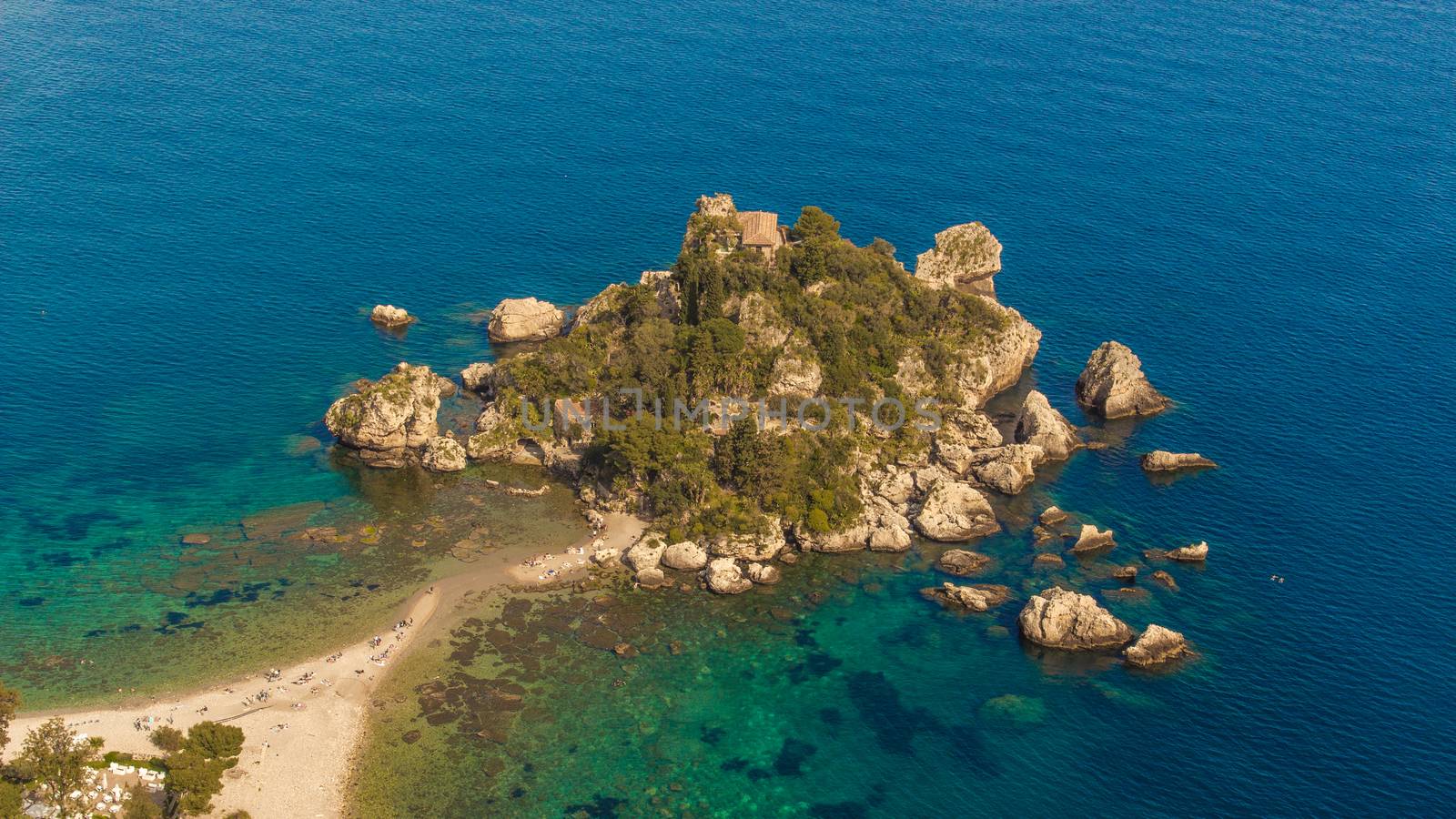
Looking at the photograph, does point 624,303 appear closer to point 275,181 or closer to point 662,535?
point 662,535

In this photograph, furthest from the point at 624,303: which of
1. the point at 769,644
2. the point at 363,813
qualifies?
the point at 363,813

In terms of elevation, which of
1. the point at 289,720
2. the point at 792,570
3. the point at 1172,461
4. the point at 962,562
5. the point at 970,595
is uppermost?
the point at 1172,461

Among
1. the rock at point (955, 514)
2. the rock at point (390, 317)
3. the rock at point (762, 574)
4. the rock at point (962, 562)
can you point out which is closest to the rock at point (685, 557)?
the rock at point (762, 574)

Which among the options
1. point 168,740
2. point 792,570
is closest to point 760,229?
point 792,570

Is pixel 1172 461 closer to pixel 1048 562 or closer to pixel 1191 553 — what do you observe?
pixel 1191 553

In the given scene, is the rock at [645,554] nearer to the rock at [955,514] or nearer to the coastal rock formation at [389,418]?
the rock at [955,514]
